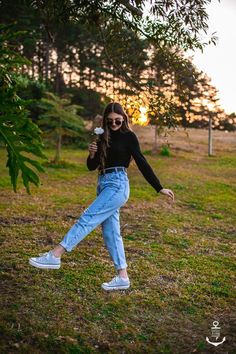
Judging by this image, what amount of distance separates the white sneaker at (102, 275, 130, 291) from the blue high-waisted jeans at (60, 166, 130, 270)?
0.73 ft

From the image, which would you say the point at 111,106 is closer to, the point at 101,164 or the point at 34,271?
the point at 101,164

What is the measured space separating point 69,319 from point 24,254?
222 centimetres

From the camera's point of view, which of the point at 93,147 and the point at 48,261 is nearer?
the point at 48,261

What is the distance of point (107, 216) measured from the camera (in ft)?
15.5

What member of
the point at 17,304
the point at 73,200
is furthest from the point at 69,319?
the point at 73,200

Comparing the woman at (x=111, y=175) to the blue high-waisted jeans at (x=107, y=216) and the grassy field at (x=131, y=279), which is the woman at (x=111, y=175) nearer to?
the blue high-waisted jeans at (x=107, y=216)

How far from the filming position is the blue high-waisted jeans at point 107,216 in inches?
179

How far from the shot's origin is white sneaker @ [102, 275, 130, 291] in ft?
16.7

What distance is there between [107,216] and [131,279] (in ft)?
4.42

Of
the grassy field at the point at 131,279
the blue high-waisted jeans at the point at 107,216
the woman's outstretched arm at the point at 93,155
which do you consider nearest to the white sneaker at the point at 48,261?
the blue high-waisted jeans at the point at 107,216

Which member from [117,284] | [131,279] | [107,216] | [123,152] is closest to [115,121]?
[123,152]

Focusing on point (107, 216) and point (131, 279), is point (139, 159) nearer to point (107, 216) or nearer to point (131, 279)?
point (107, 216)

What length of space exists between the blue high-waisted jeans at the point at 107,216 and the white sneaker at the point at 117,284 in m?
0.22

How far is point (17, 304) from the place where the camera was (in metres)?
4.61
